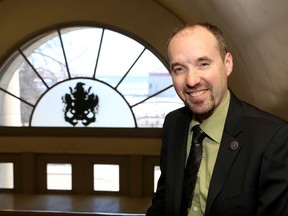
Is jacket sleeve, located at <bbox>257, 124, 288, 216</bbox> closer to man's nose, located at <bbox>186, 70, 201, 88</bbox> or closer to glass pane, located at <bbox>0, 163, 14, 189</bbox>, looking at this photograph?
man's nose, located at <bbox>186, 70, 201, 88</bbox>

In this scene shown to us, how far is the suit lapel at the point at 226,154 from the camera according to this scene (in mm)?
1098

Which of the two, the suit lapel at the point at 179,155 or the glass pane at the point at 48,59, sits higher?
the glass pane at the point at 48,59

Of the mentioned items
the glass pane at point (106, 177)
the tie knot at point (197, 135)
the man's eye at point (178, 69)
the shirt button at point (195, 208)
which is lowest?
the glass pane at point (106, 177)

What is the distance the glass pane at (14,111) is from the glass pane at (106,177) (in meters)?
0.93

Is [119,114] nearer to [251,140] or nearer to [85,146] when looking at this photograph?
[85,146]

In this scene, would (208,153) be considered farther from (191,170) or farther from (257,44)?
(257,44)

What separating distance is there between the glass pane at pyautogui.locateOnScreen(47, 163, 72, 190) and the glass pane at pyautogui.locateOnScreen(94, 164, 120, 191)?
30 cm

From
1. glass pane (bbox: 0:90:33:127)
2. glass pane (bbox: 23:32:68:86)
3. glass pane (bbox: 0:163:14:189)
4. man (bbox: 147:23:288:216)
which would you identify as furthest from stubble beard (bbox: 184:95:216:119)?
glass pane (bbox: 0:163:14:189)

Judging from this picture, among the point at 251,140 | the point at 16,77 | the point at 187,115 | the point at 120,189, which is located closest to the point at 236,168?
the point at 251,140

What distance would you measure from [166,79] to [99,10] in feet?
3.19

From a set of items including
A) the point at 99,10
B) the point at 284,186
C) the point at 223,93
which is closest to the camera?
the point at 284,186

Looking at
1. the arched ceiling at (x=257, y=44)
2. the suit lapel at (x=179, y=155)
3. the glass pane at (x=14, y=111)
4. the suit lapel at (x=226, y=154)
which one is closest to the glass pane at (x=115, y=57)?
the glass pane at (x=14, y=111)

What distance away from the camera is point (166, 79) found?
4.21 meters

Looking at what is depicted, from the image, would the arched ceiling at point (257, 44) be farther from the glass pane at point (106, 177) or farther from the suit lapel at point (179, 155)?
the glass pane at point (106, 177)
